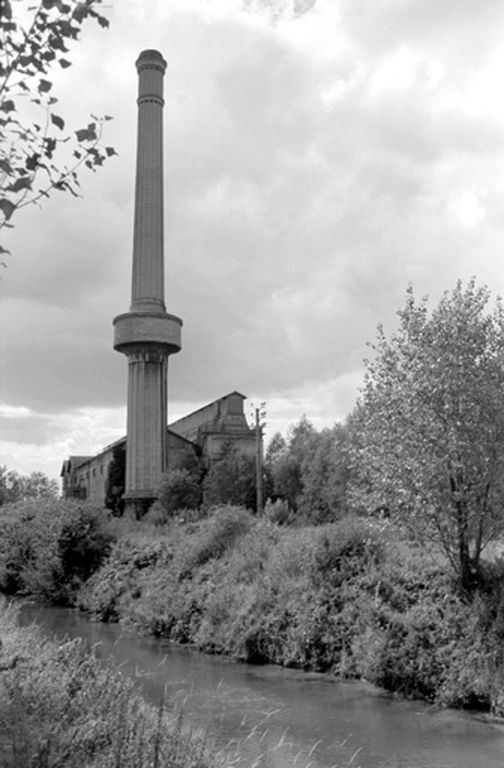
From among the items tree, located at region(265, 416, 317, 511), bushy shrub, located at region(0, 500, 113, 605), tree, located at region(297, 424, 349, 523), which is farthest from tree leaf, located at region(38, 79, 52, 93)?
tree, located at region(265, 416, 317, 511)

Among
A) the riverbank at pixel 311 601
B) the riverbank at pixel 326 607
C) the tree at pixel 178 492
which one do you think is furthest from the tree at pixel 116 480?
the riverbank at pixel 326 607

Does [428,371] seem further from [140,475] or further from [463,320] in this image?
[140,475]

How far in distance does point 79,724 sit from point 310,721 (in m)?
8.45

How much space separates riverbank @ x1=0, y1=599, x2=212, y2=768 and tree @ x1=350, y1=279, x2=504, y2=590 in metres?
9.92

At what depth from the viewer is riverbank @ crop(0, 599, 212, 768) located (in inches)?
254

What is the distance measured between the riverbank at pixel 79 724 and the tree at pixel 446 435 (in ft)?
32.5

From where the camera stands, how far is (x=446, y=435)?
17.8 meters

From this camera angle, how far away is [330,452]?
5428cm

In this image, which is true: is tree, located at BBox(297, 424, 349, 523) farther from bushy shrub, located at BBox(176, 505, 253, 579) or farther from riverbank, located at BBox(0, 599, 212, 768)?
Result: riverbank, located at BBox(0, 599, 212, 768)

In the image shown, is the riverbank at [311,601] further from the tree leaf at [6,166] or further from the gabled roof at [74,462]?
the gabled roof at [74,462]

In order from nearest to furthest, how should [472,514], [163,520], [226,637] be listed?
[472,514] < [226,637] < [163,520]

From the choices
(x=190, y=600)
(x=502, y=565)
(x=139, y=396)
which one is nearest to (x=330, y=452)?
(x=139, y=396)

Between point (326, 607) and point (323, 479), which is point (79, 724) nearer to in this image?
point (326, 607)

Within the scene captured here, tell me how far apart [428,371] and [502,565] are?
4.73 m
